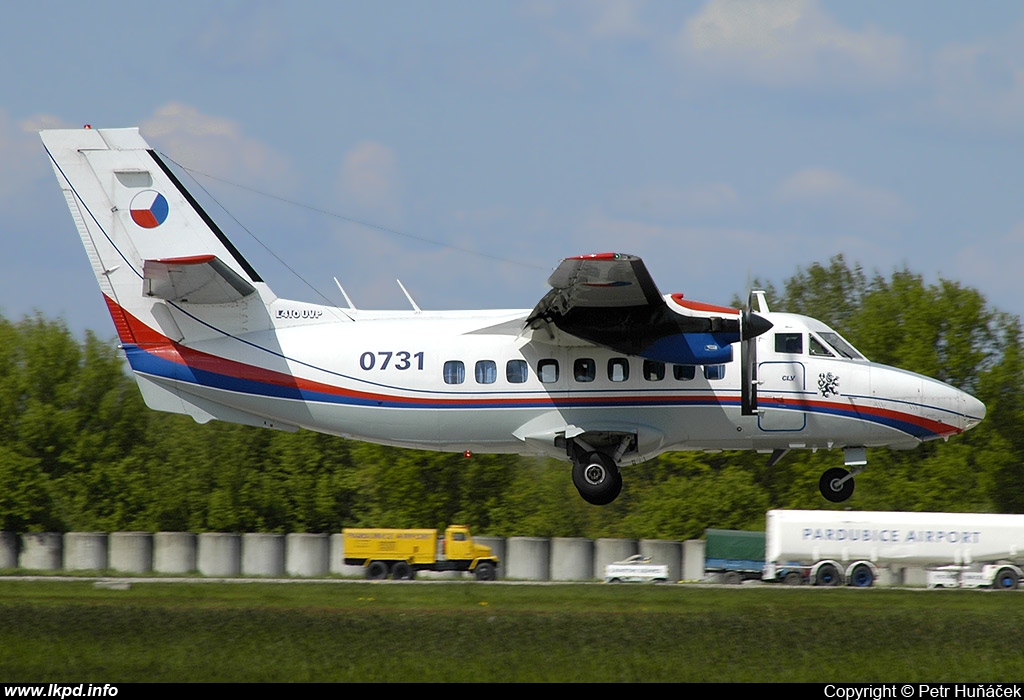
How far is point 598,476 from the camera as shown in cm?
1881

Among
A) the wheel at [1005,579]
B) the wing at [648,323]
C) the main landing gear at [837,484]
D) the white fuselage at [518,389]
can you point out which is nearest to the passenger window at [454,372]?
the white fuselage at [518,389]

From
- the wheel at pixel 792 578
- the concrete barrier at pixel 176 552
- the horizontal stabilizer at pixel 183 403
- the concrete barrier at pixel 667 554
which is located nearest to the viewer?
the horizontal stabilizer at pixel 183 403

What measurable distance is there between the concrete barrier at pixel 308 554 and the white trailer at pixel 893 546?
44.3 ft

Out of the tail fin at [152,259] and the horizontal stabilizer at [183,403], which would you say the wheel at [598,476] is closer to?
the tail fin at [152,259]

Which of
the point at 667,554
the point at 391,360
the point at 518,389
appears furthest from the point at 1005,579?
the point at 391,360

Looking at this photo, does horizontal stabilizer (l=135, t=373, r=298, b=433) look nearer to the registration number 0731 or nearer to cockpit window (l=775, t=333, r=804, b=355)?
the registration number 0731

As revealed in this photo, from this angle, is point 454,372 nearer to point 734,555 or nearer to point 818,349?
point 818,349

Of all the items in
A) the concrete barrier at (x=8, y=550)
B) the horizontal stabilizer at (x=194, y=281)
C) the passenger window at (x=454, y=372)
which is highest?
the horizontal stabilizer at (x=194, y=281)

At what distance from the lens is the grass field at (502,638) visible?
45.2 feet

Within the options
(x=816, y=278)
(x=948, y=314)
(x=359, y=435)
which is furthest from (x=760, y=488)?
(x=359, y=435)

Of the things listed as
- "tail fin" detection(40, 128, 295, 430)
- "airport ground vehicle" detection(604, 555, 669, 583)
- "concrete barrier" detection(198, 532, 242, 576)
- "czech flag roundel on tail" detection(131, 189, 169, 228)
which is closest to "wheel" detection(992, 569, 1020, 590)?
"airport ground vehicle" detection(604, 555, 669, 583)

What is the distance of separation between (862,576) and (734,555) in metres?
3.75
